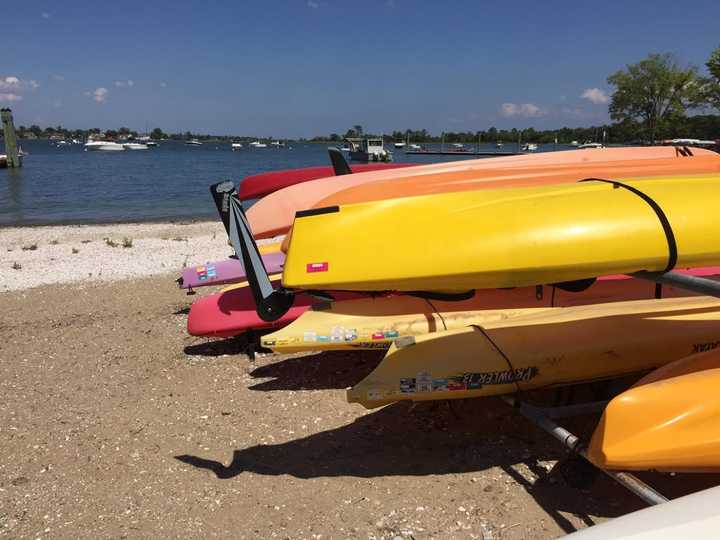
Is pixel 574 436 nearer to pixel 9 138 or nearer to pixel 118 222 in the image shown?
pixel 118 222

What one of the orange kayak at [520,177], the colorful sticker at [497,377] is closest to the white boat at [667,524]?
the colorful sticker at [497,377]

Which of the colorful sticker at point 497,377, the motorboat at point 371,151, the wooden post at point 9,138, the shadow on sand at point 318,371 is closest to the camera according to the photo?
the colorful sticker at point 497,377

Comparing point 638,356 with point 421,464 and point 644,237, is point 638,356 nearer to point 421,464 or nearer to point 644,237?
point 644,237

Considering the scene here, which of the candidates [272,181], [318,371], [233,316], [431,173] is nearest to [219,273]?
[233,316]

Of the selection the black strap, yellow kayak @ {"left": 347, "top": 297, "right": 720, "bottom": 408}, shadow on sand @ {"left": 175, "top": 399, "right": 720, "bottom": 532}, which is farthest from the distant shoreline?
the black strap

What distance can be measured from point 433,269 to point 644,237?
1044mm

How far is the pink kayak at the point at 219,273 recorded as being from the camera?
6.18m

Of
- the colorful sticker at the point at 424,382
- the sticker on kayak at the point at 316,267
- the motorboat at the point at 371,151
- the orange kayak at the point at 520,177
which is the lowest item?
the colorful sticker at the point at 424,382

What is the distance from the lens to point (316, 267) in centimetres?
270

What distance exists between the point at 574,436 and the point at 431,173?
2.68 meters

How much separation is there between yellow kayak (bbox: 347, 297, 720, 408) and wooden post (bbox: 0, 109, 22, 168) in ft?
131

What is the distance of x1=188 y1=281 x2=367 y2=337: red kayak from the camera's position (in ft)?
16.6

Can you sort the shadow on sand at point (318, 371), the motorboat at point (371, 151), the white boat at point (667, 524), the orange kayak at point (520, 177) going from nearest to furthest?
Answer: the white boat at point (667, 524) → the orange kayak at point (520, 177) → the shadow on sand at point (318, 371) → the motorboat at point (371, 151)

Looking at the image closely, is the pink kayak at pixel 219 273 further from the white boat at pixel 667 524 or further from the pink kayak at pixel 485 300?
the white boat at pixel 667 524
